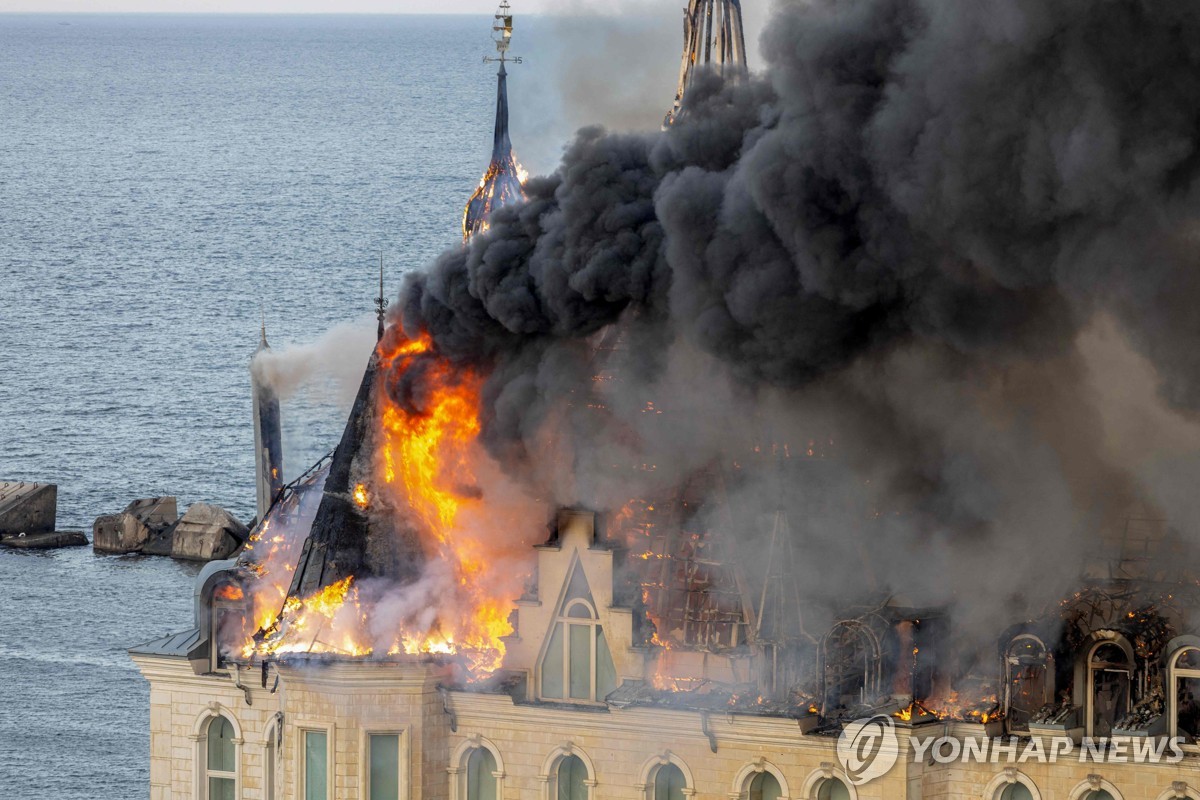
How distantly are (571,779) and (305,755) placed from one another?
5.80m

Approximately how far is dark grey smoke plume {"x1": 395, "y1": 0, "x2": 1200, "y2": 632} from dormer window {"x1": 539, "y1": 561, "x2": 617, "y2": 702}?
2.75 metres

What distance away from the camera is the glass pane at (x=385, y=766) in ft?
196

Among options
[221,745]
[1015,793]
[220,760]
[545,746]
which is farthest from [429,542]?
[1015,793]

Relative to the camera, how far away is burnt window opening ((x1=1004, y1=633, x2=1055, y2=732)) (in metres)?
55.9

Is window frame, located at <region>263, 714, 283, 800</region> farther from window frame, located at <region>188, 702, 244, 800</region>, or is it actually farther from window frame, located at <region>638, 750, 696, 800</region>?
window frame, located at <region>638, 750, 696, 800</region>

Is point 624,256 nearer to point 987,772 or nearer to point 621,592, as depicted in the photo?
point 621,592

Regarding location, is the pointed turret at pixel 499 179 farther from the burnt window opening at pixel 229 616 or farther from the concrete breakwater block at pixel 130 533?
the concrete breakwater block at pixel 130 533

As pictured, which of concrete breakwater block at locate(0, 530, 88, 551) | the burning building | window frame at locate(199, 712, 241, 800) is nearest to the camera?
the burning building

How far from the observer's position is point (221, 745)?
2542 inches

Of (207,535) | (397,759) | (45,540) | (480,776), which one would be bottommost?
(480,776)

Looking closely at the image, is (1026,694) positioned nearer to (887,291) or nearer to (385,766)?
(887,291)

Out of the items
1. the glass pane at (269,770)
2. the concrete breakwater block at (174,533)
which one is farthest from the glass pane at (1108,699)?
the concrete breakwater block at (174,533)

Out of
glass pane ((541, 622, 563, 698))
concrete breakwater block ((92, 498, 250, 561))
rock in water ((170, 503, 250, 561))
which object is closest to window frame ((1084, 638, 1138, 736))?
glass pane ((541, 622, 563, 698))

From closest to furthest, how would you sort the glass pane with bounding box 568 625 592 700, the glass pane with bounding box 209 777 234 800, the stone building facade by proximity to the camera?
the stone building facade → the glass pane with bounding box 568 625 592 700 → the glass pane with bounding box 209 777 234 800
